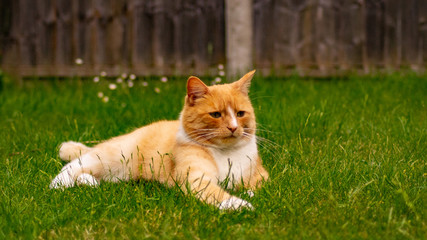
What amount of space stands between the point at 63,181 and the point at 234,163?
1032 mm

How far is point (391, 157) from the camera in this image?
311 cm

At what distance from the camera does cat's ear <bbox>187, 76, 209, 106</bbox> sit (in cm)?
288

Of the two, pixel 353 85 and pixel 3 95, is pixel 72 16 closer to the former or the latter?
pixel 3 95

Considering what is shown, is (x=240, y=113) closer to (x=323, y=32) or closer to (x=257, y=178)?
(x=257, y=178)

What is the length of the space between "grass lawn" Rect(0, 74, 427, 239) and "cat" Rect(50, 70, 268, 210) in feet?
0.49

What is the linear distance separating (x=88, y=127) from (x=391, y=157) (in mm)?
2618

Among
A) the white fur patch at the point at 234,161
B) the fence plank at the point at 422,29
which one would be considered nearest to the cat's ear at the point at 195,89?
the white fur patch at the point at 234,161

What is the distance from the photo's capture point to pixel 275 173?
3.01 meters

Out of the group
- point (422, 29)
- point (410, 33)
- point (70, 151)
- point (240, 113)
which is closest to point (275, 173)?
point (240, 113)

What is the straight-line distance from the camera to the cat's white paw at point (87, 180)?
2.88 m

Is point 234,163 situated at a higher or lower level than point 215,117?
lower

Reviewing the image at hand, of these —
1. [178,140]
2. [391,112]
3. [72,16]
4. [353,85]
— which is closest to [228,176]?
[178,140]

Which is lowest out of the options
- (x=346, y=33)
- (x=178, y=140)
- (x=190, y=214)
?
(x=190, y=214)

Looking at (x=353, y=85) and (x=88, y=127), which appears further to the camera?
(x=353, y=85)
